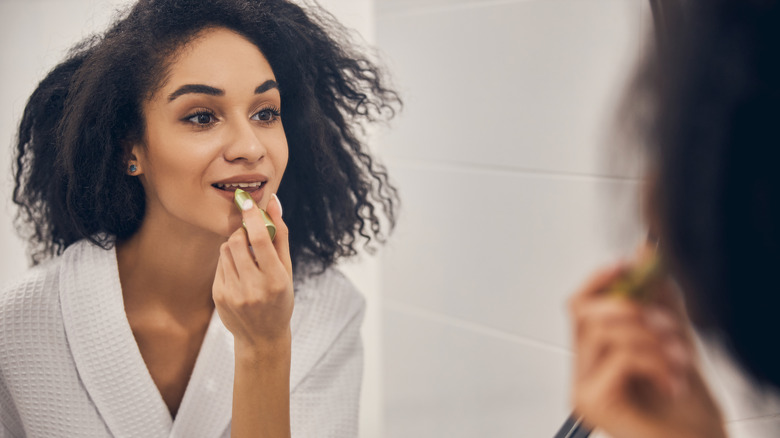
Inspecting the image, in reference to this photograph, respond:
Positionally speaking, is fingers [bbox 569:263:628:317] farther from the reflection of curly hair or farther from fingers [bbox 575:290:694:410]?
the reflection of curly hair

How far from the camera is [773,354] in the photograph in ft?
1.43

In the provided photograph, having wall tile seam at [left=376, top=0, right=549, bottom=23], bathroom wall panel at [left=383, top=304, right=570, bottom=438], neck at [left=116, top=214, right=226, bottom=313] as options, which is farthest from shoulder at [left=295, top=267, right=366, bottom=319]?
wall tile seam at [left=376, top=0, right=549, bottom=23]

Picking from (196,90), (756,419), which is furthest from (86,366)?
(756,419)

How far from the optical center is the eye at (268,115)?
64 centimetres

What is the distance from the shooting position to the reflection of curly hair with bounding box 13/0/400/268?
59 centimetres

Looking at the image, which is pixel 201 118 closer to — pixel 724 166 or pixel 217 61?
pixel 217 61

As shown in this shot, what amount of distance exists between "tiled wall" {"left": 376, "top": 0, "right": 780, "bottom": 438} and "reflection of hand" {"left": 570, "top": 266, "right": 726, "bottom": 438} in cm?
36

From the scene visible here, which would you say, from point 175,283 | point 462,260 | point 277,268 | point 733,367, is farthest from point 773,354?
point 462,260

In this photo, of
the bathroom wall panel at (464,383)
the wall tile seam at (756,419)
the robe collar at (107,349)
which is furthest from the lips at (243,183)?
the wall tile seam at (756,419)

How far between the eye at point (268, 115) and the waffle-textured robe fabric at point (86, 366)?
0.56ft

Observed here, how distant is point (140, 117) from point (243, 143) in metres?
0.08

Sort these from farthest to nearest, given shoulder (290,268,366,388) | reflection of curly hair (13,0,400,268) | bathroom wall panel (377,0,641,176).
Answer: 1. bathroom wall panel (377,0,641,176)
2. shoulder (290,268,366,388)
3. reflection of curly hair (13,0,400,268)

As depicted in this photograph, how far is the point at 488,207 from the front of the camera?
966 millimetres

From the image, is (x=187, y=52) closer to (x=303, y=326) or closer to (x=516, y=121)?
(x=303, y=326)
